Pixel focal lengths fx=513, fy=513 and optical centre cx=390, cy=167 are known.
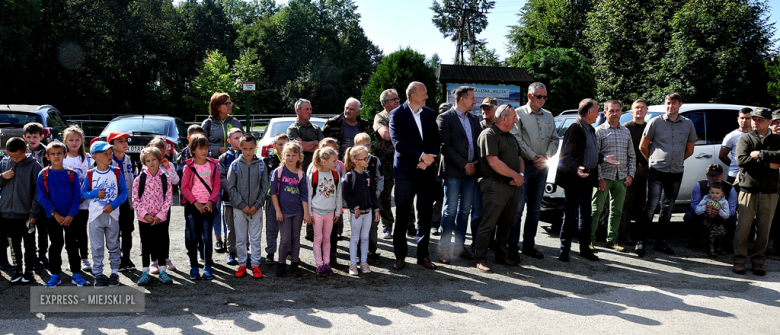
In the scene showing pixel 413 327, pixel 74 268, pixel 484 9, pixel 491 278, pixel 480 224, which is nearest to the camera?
pixel 413 327

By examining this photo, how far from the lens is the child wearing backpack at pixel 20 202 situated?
511 centimetres

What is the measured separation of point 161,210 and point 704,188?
6892 millimetres

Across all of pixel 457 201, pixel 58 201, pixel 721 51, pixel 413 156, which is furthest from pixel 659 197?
pixel 721 51

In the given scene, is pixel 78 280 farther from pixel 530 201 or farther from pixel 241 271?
pixel 530 201

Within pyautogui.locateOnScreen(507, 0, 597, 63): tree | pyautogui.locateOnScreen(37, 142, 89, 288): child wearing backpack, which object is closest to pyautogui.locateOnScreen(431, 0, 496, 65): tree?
pyautogui.locateOnScreen(507, 0, 597, 63): tree

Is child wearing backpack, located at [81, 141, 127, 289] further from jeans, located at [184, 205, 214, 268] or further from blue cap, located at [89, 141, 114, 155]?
jeans, located at [184, 205, 214, 268]

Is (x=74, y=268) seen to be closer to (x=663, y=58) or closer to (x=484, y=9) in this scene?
(x=663, y=58)

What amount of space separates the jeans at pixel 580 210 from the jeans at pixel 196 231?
408 cm

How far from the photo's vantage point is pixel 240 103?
43.0 m

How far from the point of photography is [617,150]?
654 cm

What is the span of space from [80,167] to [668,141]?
7066mm

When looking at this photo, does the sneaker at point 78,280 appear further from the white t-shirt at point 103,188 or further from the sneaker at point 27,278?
the white t-shirt at point 103,188

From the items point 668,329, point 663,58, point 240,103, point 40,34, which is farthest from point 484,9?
point 668,329

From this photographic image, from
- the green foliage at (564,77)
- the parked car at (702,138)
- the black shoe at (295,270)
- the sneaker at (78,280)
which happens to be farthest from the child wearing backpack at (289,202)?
the green foliage at (564,77)
